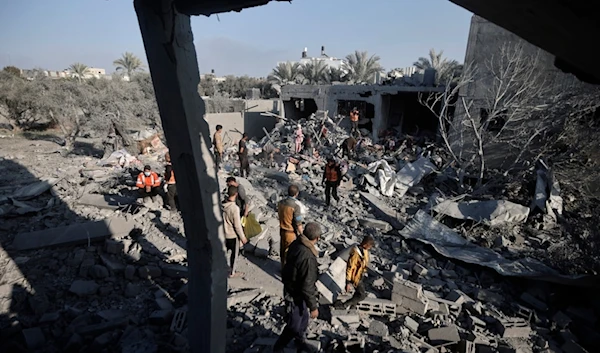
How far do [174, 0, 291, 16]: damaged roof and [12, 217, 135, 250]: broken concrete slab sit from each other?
4467 mm

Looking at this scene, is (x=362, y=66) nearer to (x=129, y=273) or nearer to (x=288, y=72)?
(x=288, y=72)

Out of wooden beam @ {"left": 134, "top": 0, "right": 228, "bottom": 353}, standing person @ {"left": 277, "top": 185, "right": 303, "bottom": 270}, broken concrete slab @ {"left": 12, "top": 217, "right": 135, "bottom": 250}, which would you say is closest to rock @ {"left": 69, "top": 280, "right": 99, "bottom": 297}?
broken concrete slab @ {"left": 12, "top": 217, "right": 135, "bottom": 250}

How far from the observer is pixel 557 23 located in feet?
4.23

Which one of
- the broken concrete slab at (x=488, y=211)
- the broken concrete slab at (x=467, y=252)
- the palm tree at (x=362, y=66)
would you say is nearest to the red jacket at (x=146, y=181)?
the broken concrete slab at (x=467, y=252)

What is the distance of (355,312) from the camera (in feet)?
13.5

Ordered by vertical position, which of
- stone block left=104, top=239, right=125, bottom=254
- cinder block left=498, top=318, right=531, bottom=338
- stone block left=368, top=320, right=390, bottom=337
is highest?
stone block left=104, top=239, right=125, bottom=254

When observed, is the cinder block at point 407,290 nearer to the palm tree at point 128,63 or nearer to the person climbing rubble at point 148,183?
the person climbing rubble at point 148,183

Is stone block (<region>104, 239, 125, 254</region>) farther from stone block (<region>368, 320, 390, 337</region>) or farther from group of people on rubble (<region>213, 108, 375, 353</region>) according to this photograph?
stone block (<region>368, 320, 390, 337</region>)

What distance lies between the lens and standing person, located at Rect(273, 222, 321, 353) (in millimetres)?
3023

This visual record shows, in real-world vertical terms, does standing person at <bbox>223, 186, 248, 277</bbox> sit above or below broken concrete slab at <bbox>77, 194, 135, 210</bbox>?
above

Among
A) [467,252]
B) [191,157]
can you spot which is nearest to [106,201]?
[191,157]

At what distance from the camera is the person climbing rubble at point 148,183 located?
6836 mm

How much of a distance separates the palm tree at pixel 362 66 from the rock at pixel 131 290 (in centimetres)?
2071

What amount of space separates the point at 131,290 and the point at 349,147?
29.8 ft
